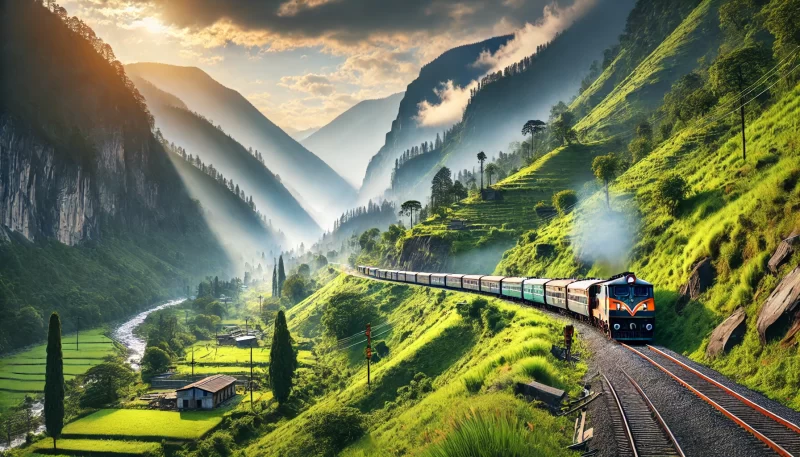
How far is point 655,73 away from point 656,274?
150438mm

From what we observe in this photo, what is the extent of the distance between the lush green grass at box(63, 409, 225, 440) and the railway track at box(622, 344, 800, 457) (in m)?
49.5

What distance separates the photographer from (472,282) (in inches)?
2584

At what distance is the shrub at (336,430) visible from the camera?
34041 mm

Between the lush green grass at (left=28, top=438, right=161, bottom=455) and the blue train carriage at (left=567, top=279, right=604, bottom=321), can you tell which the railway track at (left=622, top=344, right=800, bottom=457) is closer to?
the blue train carriage at (left=567, top=279, right=604, bottom=321)

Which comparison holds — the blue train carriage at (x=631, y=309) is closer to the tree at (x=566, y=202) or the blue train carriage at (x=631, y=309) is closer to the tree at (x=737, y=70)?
the tree at (x=737, y=70)

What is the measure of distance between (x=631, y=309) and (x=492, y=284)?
30.6m

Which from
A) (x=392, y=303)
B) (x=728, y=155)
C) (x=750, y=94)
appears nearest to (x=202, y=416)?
(x=392, y=303)

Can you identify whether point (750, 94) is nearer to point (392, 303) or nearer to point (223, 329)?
point (392, 303)

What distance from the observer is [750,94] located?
51.7 metres

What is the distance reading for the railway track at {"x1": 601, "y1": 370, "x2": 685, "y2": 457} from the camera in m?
15.8

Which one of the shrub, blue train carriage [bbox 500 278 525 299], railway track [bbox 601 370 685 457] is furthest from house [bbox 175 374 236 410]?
railway track [bbox 601 370 685 457]

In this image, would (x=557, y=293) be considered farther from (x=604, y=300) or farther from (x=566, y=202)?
(x=566, y=202)

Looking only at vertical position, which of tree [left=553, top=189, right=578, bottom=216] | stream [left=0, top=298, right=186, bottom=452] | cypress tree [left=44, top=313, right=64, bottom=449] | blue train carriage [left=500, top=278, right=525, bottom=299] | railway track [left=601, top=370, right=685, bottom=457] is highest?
tree [left=553, top=189, right=578, bottom=216]

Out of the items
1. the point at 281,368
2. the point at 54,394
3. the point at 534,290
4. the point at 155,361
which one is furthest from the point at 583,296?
the point at 155,361
